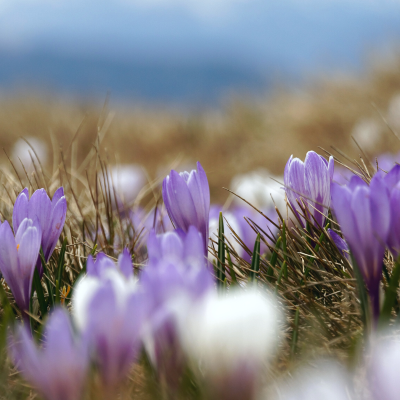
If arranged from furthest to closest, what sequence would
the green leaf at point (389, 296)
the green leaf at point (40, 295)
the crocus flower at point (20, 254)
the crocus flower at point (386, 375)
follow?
the green leaf at point (40, 295)
the crocus flower at point (20, 254)
the green leaf at point (389, 296)
the crocus flower at point (386, 375)

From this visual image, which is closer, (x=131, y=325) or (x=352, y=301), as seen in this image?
(x=131, y=325)

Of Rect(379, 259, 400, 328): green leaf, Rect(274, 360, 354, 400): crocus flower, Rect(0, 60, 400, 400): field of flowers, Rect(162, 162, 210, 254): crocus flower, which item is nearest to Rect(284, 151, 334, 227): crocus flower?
Rect(0, 60, 400, 400): field of flowers

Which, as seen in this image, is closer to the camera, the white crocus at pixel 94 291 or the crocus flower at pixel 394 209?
the white crocus at pixel 94 291

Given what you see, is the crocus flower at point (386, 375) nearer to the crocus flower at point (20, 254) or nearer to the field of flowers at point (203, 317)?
the field of flowers at point (203, 317)

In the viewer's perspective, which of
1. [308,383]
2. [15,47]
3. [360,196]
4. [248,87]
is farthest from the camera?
[15,47]

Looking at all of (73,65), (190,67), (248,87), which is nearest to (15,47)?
(73,65)

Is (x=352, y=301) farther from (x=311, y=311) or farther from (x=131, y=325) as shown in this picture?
(x=131, y=325)

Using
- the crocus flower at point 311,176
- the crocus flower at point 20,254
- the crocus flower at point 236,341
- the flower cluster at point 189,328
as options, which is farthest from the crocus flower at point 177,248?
the crocus flower at point 311,176

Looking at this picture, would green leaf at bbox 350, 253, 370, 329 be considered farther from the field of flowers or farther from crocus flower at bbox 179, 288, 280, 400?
crocus flower at bbox 179, 288, 280, 400
